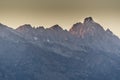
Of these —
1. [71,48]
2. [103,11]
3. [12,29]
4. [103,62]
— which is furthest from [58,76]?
[103,11]

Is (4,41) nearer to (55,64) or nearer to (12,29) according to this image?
(12,29)

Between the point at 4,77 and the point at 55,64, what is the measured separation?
64 centimetres

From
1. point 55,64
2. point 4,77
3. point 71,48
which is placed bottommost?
point 4,77

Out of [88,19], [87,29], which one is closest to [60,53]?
[87,29]

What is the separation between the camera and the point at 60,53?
3.26 meters

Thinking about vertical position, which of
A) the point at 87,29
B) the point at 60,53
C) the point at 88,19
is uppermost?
the point at 88,19

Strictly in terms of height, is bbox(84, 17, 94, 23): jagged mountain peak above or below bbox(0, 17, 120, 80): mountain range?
above

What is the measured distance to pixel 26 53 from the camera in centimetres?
320

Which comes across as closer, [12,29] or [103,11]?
[12,29]

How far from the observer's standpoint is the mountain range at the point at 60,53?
3.17m

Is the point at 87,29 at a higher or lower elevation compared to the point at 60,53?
higher

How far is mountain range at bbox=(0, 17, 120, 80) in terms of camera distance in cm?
317

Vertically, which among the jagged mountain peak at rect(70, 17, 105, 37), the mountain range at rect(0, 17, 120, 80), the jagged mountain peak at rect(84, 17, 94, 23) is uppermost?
the jagged mountain peak at rect(84, 17, 94, 23)

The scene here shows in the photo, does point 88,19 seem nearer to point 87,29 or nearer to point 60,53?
point 87,29
